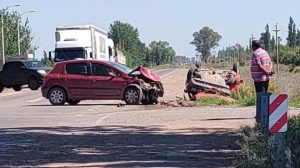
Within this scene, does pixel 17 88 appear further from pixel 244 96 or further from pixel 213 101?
pixel 213 101

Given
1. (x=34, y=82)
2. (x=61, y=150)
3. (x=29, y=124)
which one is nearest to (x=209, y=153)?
(x=61, y=150)

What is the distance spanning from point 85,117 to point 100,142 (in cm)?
615

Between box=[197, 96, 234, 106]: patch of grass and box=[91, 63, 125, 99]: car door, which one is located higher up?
box=[91, 63, 125, 99]: car door

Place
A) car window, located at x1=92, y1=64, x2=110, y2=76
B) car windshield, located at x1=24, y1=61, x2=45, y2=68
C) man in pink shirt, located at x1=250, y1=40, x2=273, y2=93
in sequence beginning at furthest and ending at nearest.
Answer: car windshield, located at x1=24, y1=61, x2=45, y2=68 < car window, located at x1=92, y1=64, x2=110, y2=76 < man in pink shirt, located at x1=250, y1=40, x2=273, y2=93

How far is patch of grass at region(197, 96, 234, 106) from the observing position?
23.2 m

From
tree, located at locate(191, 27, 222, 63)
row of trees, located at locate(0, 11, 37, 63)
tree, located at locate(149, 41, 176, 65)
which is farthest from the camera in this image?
tree, located at locate(149, 41, 176, 65)

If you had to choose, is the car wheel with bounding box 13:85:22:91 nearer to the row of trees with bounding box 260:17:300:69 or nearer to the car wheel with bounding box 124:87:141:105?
the car wheel with bounding box 124:87:141:105

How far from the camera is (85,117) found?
1967 cm

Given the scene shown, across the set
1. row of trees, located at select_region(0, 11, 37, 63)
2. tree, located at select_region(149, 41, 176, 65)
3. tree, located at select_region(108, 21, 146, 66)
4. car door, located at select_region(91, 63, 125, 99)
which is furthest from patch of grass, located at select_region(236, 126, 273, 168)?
tree, located at select_region(149, 41, 176, 65)

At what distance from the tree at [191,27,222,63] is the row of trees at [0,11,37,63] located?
69.5 meters

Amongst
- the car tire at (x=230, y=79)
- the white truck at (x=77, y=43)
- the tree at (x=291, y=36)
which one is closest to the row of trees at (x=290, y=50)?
the tree at (x=291, y=36)

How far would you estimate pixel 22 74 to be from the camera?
42719 mm

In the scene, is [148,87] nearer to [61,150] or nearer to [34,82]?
[61,150]

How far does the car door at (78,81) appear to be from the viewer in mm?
24344
